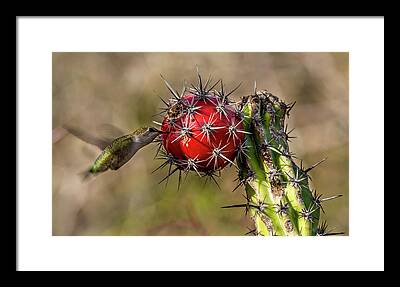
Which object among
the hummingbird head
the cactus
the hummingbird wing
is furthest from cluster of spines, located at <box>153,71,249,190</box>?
the hummingbird wing

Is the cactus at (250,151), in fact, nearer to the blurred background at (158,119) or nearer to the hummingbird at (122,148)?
the hummingbird at (122,148)

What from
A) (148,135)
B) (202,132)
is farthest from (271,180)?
(148,135)

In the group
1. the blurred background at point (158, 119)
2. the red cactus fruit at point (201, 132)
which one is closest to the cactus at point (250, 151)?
the red cactus fruit at point (201, 132)

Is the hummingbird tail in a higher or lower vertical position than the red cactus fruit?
lower

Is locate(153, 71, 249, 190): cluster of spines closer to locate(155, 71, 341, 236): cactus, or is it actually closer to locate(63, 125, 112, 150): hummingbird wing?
locate(155, 71, 341, 236): cactus

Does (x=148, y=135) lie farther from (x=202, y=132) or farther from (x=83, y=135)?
(x=83, y=135)

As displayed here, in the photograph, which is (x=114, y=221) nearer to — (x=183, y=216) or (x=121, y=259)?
(x=183, y=216)

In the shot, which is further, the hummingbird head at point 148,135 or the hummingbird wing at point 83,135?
the hummingbird wing at point 83,135

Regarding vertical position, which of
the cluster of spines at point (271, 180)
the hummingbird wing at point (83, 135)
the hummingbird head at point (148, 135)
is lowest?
the cluster of spines at point (271, 180)
